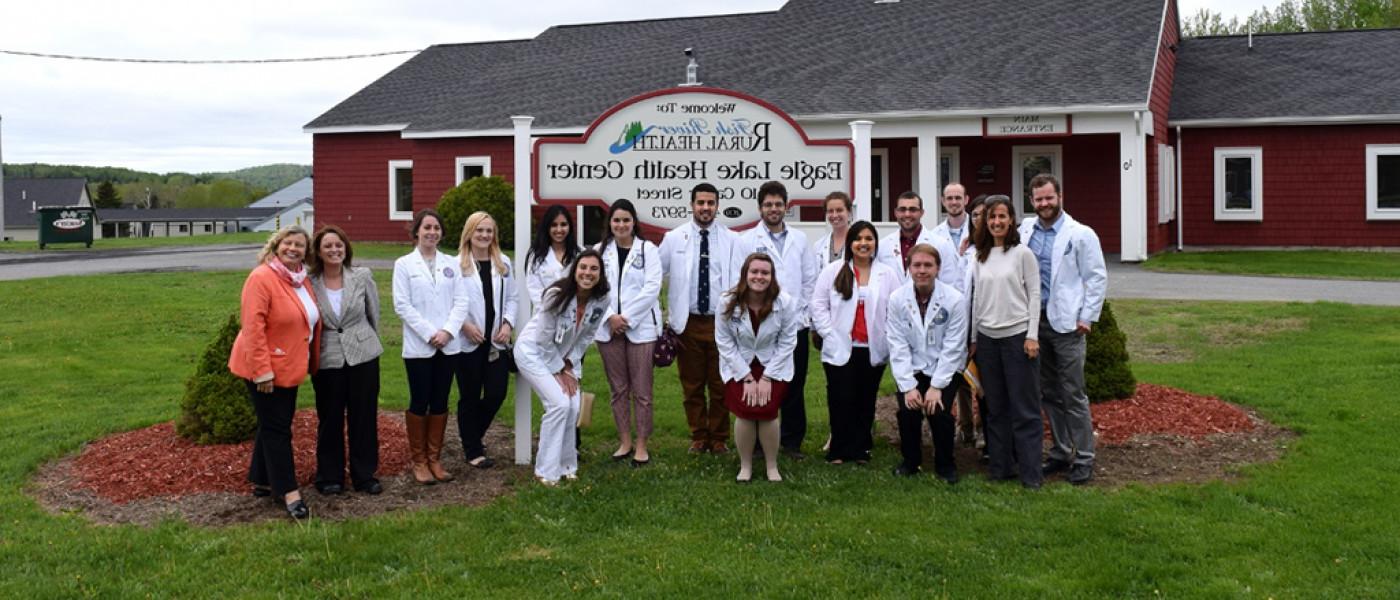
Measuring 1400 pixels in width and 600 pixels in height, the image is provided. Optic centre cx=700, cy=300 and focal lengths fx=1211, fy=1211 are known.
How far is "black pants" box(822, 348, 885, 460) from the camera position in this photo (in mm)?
6699

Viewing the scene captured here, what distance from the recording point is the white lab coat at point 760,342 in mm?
6344

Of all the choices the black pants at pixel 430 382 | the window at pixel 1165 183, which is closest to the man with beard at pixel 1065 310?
the black pants at pixel 430 382

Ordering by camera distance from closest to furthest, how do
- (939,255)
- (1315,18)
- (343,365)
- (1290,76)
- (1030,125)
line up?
(343,365) → (939,255) → (1030,125) → (1290,76) → (1315,18)

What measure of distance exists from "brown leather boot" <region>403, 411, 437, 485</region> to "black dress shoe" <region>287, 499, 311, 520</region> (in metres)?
0.76

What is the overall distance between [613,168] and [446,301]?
5.04 feet

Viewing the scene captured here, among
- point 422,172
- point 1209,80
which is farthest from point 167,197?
point 1209,80

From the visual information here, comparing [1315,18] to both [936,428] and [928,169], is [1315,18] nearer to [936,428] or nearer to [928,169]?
[928,169]

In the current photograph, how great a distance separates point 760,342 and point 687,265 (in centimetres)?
76

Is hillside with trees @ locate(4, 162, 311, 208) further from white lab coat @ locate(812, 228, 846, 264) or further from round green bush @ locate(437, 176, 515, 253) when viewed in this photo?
white lab coat @ locate(812, 228, 846, 264)

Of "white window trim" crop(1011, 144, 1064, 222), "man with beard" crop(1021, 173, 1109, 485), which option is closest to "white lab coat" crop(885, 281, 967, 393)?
"man with beard" crop(1021, 173, 1109, 485)

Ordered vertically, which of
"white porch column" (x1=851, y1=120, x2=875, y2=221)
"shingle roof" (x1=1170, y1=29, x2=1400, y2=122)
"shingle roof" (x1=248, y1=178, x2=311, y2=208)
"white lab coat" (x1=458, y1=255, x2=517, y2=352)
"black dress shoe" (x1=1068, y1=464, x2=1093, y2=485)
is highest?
"shingle roof" (x1=248, y1=178, x2=311, y2=208)

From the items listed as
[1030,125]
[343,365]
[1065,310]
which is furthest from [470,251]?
[1030,125]

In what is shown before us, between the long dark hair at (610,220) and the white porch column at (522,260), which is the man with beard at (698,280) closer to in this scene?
the long dark hair at (610,220)

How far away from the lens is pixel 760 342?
6.37 metres
